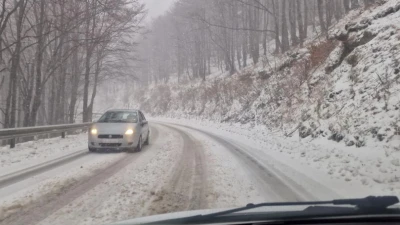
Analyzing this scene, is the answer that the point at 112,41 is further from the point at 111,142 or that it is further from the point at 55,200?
the point at 55,200

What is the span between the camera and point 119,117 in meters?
13.3

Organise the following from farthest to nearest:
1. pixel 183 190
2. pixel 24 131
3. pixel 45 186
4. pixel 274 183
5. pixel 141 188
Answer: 1. pixel 24 131
2. pixel 274 183
3. pixel 45 186
4. pixel 141 188
5. pixel 183 190

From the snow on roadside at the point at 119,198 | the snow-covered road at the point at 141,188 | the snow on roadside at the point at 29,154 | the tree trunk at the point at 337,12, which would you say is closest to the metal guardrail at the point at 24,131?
the snow on roadside at the point at 29,154

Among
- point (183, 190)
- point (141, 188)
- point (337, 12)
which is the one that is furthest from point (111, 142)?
point (337, 12)

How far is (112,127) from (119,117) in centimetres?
149

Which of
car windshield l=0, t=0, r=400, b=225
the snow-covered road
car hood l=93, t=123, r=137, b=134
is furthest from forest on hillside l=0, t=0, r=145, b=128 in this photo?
the snow-covered road

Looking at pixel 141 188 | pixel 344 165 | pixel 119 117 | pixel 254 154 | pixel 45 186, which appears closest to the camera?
pixel 141 188

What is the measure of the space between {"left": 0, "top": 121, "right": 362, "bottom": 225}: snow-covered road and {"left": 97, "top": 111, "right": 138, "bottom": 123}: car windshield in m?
2.90

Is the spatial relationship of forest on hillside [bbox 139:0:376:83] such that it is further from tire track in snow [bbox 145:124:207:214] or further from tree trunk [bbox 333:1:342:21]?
tire track in snow [bbox 145:124:207:214]

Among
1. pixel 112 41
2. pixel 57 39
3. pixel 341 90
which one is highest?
pixel 57 39

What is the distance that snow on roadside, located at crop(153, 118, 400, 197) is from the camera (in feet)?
20.7

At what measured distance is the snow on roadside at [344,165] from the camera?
20.7 ft

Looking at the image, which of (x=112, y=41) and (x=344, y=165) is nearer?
(x=344, y=165)

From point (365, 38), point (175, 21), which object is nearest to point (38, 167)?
point (365, 38)
